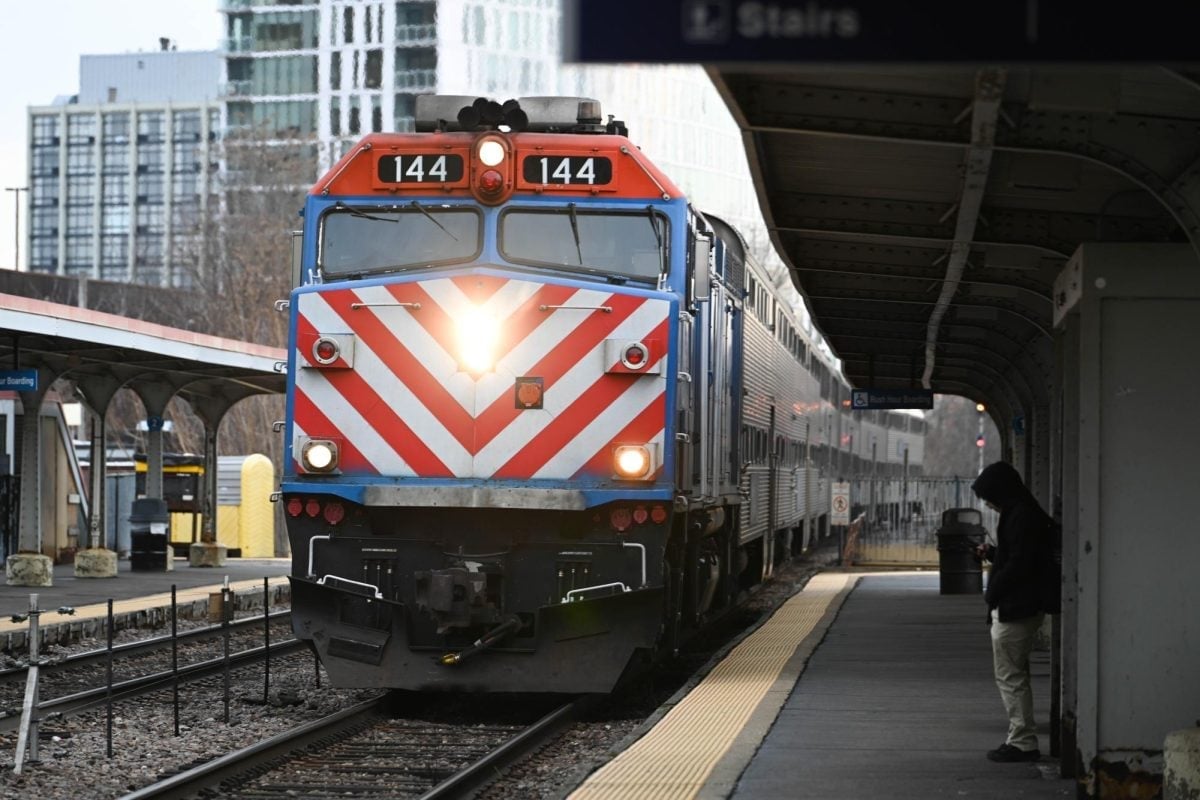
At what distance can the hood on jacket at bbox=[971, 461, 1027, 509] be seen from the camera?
377 inches

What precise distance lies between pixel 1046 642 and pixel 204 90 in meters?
129

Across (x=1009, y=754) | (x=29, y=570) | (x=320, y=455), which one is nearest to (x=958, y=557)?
(x=29, y=570)

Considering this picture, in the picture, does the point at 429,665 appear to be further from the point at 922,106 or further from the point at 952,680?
the point at 922,106

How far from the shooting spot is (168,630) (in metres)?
20.8

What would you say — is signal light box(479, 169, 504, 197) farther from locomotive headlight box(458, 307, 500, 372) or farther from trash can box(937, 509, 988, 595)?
trash can box(937, 509, 988, 595)

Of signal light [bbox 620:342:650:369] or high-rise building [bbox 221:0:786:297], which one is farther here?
high-rise building [bbox 221:0:786:297]

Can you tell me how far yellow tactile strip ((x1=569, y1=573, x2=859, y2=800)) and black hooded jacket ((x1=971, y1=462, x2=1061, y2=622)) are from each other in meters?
1.71

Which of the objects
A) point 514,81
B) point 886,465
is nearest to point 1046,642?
point 886,465

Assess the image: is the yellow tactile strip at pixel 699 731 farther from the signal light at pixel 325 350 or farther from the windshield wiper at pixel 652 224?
the signal light at pixel 325 350

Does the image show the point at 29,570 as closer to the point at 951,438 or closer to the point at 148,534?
the point at 148,534

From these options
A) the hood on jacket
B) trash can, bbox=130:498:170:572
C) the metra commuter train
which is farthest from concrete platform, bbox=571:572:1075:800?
trash can, bbox=130:498:170:572

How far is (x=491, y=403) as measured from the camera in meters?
12.3

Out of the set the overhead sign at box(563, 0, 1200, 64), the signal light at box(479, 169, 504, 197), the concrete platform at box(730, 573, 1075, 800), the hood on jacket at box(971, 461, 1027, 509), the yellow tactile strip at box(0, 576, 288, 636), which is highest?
the signal light at box(479, 169, 504, 197)

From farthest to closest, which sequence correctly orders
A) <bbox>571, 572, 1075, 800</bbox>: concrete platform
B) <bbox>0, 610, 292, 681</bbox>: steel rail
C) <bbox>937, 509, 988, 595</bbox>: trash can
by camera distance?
<bbox>937, 509, 988, 595</bbox>: trash can, <bbox>0, 610, 292, 681</bbox>: steel rail, <bbox>571, 572, 1075, 800</bbox>: concrete platform
